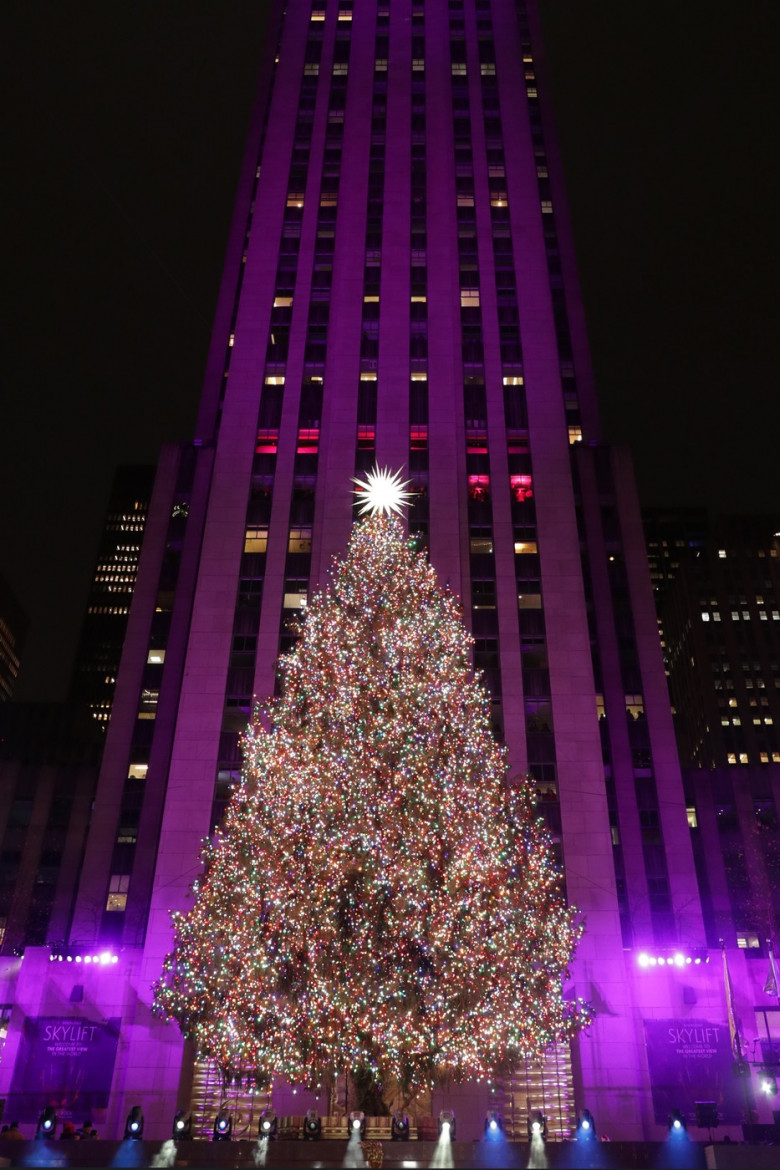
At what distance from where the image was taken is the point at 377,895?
2170 cm

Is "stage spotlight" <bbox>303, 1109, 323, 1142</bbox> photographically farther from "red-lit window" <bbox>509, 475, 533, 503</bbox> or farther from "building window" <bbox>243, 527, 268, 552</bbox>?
"red-lit window" <bbox>509, 475, 533, 503</bbox>

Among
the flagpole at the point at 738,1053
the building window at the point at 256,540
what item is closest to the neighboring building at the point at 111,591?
the building window at the point at 256,540

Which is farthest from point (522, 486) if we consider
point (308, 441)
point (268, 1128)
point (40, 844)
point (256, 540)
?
point (40, 844)

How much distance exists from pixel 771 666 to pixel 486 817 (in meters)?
98.6

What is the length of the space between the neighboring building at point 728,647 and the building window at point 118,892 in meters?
76.8

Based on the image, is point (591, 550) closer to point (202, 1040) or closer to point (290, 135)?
point (202, 1040)

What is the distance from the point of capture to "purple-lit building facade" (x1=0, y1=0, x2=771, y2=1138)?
3975 centimetres

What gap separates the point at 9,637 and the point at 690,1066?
139340mm

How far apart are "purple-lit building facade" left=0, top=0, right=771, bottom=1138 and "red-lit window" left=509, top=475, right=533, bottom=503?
151mm

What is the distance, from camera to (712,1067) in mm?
37875

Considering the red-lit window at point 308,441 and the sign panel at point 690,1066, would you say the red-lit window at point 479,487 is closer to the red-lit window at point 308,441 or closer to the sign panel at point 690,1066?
the red-lit window at point 308,441

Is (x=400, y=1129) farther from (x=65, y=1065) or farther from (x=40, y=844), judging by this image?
(x=40, y=844)

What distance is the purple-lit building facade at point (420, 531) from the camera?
39750mm

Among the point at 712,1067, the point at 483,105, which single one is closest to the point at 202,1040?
the point at 712,1067
